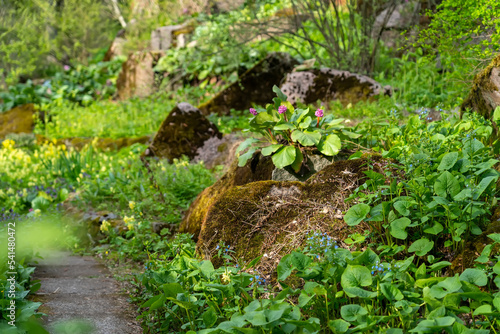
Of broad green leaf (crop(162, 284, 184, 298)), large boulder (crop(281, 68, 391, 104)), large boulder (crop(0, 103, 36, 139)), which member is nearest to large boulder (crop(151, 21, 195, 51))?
large boulder (crop(0, 103, 36, 139))

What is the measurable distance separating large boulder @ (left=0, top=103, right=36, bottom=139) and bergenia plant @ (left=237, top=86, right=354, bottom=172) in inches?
304

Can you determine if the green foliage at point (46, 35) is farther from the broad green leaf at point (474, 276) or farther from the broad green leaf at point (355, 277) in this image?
the broad green leaf at point (474, 276)

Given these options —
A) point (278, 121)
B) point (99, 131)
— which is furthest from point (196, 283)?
point (99, 131)

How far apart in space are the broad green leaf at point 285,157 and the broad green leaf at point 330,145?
8.3 inches

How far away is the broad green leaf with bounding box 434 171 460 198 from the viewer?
2.49m

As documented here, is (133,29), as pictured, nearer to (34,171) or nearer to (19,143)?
(19,143)

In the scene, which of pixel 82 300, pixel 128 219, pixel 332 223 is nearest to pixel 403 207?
pixel 332 223

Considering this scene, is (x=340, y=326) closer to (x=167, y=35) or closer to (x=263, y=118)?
(x=263, y=118)

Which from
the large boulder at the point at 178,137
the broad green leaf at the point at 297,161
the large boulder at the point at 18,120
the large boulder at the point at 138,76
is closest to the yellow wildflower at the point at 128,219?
the broad green leaf at the point at 297,161

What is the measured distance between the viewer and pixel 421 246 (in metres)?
2.46

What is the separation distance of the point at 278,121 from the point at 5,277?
2.06 m

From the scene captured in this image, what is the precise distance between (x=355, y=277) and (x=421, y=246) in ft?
1.54

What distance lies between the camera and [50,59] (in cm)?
1484

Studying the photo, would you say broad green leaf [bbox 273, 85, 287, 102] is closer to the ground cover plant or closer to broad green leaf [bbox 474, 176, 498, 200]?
the ground cover plant
